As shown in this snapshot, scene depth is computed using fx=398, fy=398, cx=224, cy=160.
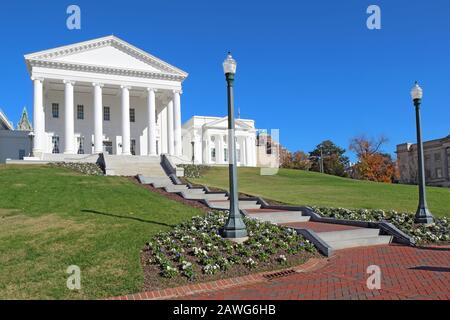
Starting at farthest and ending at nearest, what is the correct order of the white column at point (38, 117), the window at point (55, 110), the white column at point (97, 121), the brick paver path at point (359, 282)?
the window at point (55, 110) < the white column at point (97, 121) < the white column at point (38, 117) < the brick paver path at point (359, 282)

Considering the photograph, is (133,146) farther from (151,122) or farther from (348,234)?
(348,234)

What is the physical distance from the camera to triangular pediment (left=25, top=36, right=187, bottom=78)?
4372cm

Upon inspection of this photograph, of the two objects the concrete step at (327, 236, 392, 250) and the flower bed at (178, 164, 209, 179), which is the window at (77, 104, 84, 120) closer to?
the flower bed at (178, 164, 209, 179)

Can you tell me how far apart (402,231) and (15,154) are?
51.2 meters

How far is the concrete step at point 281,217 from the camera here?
47.2 ft

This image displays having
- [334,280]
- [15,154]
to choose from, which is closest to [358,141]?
[15,154]

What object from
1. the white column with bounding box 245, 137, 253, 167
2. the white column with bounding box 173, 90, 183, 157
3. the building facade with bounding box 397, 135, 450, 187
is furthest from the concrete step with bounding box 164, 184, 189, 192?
the building facade with bounding box 397, 135, 450, 187

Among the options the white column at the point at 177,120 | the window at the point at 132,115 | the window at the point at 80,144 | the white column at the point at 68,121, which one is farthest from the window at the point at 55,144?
the white column at the point at 177,120

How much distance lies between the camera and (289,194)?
23.1m

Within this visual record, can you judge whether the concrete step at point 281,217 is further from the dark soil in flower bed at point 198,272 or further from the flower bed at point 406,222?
the dark soil in flower bed at point 198,272

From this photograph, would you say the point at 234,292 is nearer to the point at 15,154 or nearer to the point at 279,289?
the point at 279,289

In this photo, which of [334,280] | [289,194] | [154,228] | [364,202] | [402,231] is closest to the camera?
[334,280]

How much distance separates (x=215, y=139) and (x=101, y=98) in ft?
96.6

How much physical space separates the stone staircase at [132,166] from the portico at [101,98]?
7878mm
